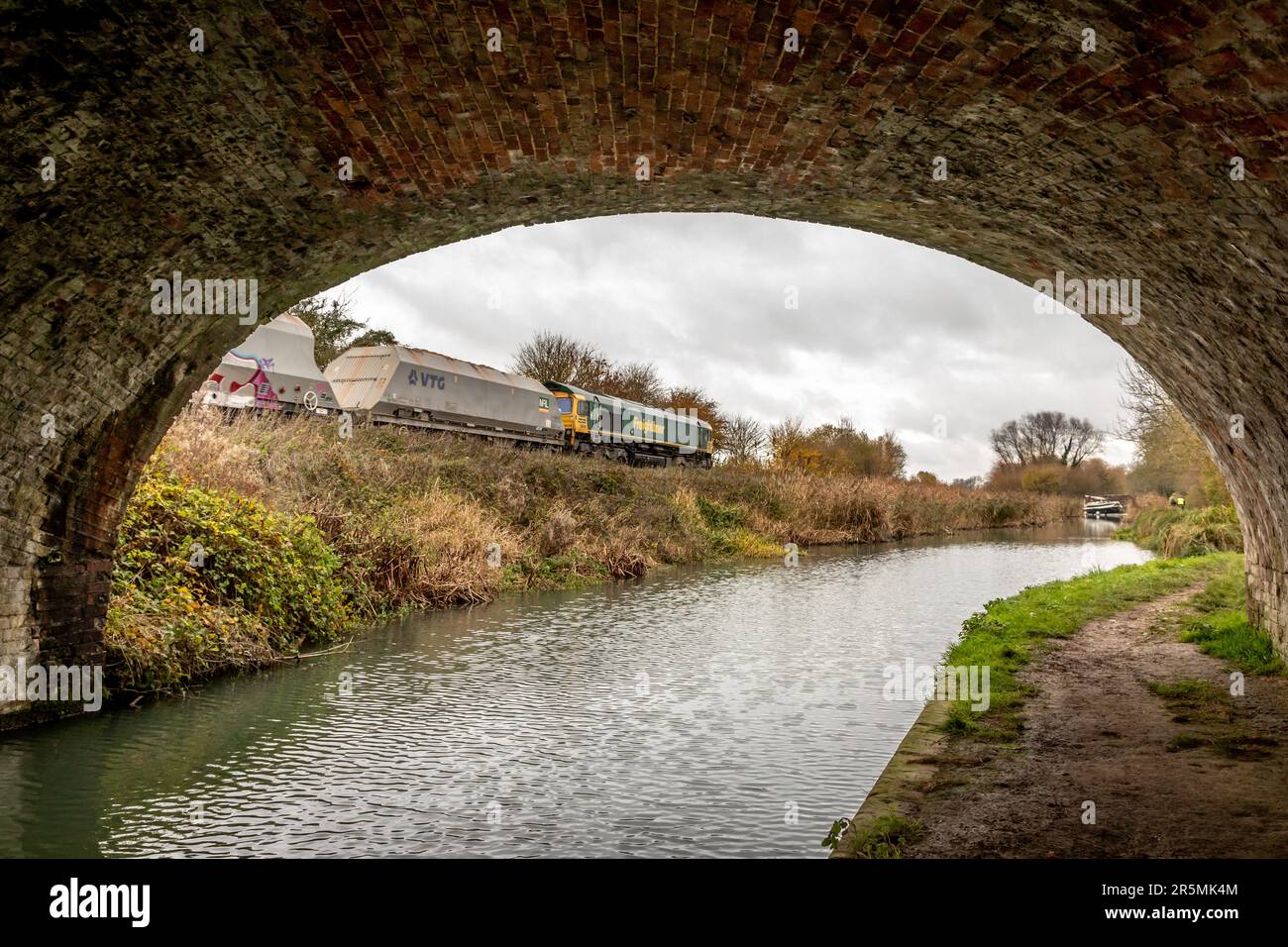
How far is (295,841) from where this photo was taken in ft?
17.1

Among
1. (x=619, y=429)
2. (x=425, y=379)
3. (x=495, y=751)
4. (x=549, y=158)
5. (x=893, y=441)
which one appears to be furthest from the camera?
(x=893, y=441)

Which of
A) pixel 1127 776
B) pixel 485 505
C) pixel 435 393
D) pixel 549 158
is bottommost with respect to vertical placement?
pixel 1127 776

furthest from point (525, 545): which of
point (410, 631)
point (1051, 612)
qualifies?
point (1051, 612)

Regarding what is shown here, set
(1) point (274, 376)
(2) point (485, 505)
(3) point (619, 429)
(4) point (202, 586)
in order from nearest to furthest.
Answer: (4) point (202, 586)
(1) point (274, 376)
(2) point (485, 505)
(3) point (619, 429)

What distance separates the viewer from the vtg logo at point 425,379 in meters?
23.5

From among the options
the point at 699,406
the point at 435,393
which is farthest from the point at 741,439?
the point at 435,393

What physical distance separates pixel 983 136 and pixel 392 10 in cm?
317

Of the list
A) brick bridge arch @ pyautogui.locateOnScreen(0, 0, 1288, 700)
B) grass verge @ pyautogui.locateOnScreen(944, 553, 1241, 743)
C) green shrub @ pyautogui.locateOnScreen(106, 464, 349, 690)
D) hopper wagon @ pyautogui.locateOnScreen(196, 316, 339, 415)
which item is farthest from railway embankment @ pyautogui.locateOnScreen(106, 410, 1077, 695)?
grass verge @ pyautogui.locateOnScreen(944, 553, 1241, 743)

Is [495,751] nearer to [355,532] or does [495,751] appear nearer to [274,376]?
[355,532]

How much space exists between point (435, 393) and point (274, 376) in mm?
5973

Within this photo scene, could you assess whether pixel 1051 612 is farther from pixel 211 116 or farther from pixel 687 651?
pixel 211 116

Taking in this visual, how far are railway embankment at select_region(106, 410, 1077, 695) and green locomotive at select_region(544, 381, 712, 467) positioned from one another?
16.7 feet

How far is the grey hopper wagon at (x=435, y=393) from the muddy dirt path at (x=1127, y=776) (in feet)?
56.9

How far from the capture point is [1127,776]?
551 centimetres
